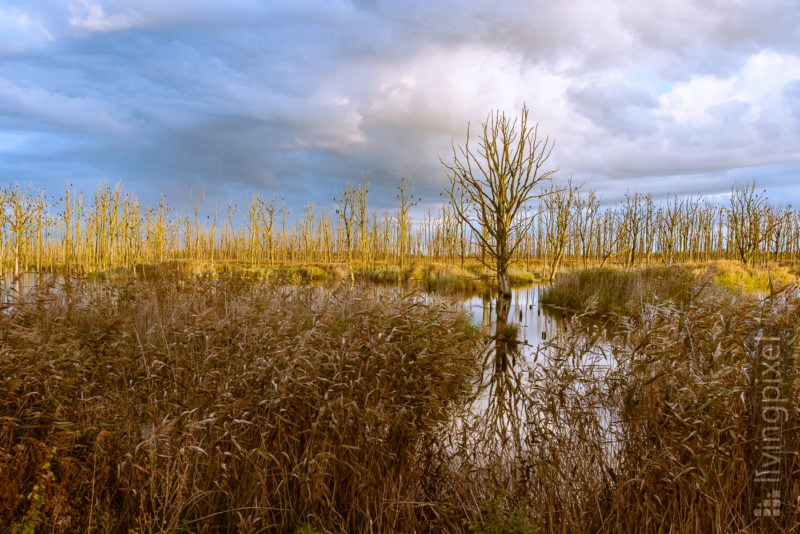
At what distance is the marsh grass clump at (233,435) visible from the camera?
8.15 feet

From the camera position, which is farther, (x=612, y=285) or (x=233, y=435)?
(x=612, y=285)

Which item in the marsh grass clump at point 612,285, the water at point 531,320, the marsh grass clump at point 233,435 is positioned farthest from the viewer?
the marsh grass clump at point 612,285

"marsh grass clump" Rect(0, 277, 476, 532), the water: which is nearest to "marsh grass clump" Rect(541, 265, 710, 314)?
the water

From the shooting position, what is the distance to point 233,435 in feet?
8.87

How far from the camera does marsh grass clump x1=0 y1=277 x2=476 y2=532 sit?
2484mm

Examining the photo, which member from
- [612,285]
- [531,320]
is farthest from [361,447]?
[612,285]

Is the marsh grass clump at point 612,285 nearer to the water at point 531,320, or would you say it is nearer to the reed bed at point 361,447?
the water at point 531,320

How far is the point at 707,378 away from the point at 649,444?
62cm

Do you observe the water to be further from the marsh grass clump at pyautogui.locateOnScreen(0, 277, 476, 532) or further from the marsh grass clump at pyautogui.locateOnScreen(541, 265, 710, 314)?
the marsh grass clump at pyautogui.locateOnScreen(0, 277, 476, 532)

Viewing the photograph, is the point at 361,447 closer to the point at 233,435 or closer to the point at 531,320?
the point at 233,435

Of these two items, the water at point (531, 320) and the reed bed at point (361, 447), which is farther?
the water at point (531, 320)

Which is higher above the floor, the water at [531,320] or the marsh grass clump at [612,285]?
the marsh grass clump at [612,285]

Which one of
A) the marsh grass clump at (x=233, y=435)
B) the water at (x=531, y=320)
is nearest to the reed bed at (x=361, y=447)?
the marsh grass clump at (x=233, y=435)

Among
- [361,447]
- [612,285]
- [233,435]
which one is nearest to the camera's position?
[233,435]
